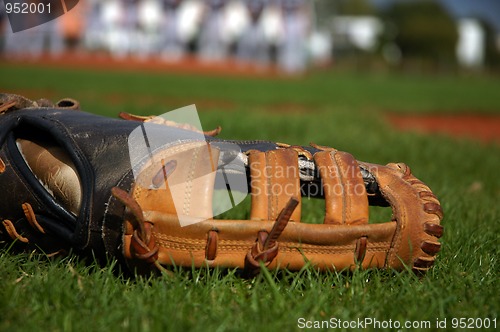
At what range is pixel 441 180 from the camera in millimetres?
3828

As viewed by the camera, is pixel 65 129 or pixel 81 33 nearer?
pixel 65 129

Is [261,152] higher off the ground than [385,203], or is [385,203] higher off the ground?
[261,152]

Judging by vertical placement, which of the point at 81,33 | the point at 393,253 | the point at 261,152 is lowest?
the point at 81,33

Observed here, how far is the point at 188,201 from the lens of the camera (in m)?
1.70

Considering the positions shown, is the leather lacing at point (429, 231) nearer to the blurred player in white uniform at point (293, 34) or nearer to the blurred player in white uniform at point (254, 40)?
the blurred player in white uniform at point (293, 34)

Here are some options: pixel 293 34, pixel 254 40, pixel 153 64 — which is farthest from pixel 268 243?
pixel 254 40

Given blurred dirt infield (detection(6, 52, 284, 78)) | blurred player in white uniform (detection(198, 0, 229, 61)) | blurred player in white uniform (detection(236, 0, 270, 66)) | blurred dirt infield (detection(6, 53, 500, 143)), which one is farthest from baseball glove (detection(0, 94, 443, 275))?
blurred player in white uniform (detection(236, 0, 270, 66))

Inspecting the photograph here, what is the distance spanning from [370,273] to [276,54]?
96.8 feet

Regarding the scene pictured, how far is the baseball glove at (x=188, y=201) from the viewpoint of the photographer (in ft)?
5.44

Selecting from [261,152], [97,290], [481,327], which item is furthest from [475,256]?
[97,290]

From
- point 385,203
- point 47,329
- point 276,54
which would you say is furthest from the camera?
point 276,54

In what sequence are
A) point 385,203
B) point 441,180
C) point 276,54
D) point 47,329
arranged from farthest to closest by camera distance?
1. point 276,54
2. point 441,180
3. point 385,203
4. point 47,329

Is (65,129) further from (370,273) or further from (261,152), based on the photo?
(370,273)

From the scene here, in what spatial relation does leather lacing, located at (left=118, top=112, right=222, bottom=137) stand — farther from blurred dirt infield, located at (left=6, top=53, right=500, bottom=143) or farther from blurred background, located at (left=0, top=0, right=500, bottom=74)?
blurred background, located at (left=0, top=0, right=500, bottom=74)
